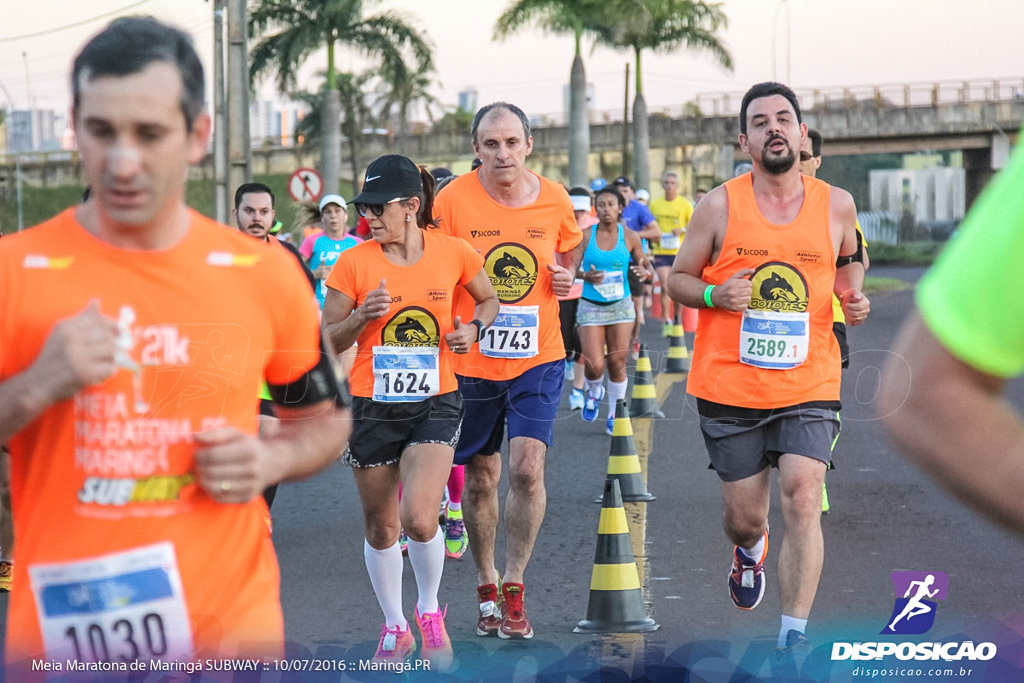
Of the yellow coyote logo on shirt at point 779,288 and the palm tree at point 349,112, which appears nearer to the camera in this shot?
the yellow coyote logo on shirt at point 779,288

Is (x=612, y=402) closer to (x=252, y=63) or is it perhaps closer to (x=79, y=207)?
(x=79, y=207)

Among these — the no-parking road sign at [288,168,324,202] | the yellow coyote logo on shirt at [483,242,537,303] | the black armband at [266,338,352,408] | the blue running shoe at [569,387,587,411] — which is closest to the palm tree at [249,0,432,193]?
the no-parking road sign at [288,168,324,202]

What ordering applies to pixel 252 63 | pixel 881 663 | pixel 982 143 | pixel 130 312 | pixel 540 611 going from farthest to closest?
pixel 982 143 < pixel 252 63 < pixel 540 611 < pixel 881 663 < pixel 130 312

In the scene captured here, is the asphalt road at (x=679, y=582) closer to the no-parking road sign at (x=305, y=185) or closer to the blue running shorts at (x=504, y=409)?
the blue running shorts at (x=504, y=409)

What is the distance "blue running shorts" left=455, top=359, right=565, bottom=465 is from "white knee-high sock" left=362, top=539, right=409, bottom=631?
859mm

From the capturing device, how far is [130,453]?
257cm

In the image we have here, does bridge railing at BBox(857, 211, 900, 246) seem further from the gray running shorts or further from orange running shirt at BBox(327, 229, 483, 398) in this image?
orange running shirt at BBox(327, 229, 483, 398)

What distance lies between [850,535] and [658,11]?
1398 inches

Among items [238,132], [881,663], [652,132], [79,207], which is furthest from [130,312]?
[652,132]

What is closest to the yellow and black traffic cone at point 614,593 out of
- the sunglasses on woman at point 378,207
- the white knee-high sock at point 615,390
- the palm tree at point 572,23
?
the sunglasses on woman at point 378,207

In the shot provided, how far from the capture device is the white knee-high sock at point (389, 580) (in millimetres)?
6004

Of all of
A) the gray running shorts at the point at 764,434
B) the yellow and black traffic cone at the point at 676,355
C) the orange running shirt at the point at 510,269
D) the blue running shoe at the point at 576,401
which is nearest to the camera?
the gray running shorts at the point at 764,434

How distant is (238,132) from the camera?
22500 millimetres

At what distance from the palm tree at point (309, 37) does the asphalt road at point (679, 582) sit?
84.5 ft
